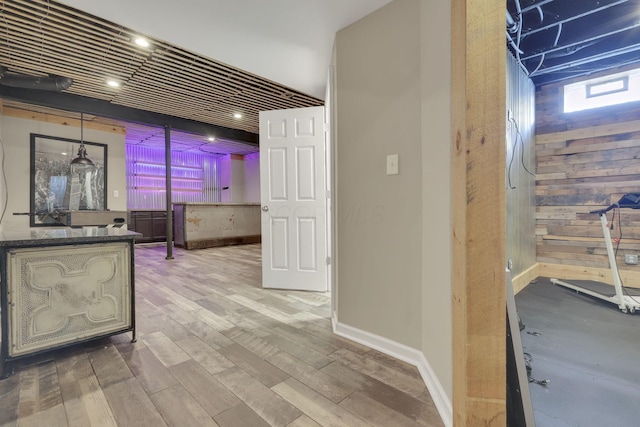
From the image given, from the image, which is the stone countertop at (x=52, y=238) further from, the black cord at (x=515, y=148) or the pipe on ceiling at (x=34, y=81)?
the black cord at (x=515, y=148)

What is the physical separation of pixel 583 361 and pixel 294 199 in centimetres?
269

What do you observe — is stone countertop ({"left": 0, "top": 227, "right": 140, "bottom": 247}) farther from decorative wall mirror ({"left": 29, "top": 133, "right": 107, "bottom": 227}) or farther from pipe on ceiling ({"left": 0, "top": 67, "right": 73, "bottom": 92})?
decorative wall mirror ({"left": 29, "top": 133, "right": 107, "bottom": 227})

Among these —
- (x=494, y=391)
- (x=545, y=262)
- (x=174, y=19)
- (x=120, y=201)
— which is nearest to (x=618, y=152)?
(x=545, y=262)

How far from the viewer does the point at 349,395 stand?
1388mm

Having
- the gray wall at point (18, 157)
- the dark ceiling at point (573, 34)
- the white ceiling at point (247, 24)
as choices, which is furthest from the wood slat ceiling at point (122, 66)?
the dark ceiling at point (573, 34)

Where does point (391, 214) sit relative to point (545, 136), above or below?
below

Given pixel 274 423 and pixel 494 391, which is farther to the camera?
pixel 274 423

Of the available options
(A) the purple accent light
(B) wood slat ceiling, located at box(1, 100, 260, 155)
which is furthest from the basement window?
(A) the purple accent light

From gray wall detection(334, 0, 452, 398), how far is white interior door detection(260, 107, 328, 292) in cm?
102

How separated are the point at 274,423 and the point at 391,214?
1267 millimetres

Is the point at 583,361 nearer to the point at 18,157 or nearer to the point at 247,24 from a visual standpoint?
the point at 247,24

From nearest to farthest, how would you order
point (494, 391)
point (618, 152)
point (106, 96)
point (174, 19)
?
point (494, 391), point (174, 19), point (618, 152), point (106, 96)

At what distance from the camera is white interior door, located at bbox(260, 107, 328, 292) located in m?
3.14

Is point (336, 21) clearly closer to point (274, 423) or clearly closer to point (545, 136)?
point (274, 423)
